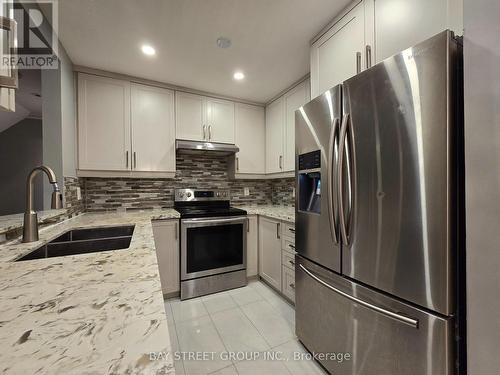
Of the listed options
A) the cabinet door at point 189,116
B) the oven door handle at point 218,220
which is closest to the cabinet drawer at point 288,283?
the oven door handle at point 218,220

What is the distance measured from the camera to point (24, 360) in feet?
1.19

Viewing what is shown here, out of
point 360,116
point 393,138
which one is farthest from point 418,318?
point 360,116

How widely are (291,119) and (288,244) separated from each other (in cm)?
142

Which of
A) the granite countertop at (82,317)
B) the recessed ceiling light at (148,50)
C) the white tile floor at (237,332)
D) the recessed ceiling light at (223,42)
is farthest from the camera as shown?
the recessed ceiling light at (148,50)

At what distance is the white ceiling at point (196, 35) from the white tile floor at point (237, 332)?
2338 mm

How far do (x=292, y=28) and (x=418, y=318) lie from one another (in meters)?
1.91

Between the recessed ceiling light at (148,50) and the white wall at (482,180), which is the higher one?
the recessed ceiling light at (148,50)

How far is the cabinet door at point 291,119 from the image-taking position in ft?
7.89

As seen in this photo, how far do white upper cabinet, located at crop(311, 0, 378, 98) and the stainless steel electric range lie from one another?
1537 mm

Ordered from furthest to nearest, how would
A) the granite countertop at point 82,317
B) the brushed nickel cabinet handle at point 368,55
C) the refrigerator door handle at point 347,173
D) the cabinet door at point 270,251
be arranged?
the cabinet door at point 270,251 < the brushed nickel cabinet handle at point 368,55 < the refrigerator door handle at point 347,173 < the granite countertop at point 82,317

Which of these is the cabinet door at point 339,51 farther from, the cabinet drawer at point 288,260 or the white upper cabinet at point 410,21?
the cabinet drawer at point 288,260

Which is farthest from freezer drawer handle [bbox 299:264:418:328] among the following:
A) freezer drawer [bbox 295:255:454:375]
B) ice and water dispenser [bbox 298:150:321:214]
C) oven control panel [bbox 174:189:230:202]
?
oven control panel [bbox 174:189:230:202]

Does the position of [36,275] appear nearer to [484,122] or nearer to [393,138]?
[393,138]

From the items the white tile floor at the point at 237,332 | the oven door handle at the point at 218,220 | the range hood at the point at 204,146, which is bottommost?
the white tile floor at the point at 237,332
